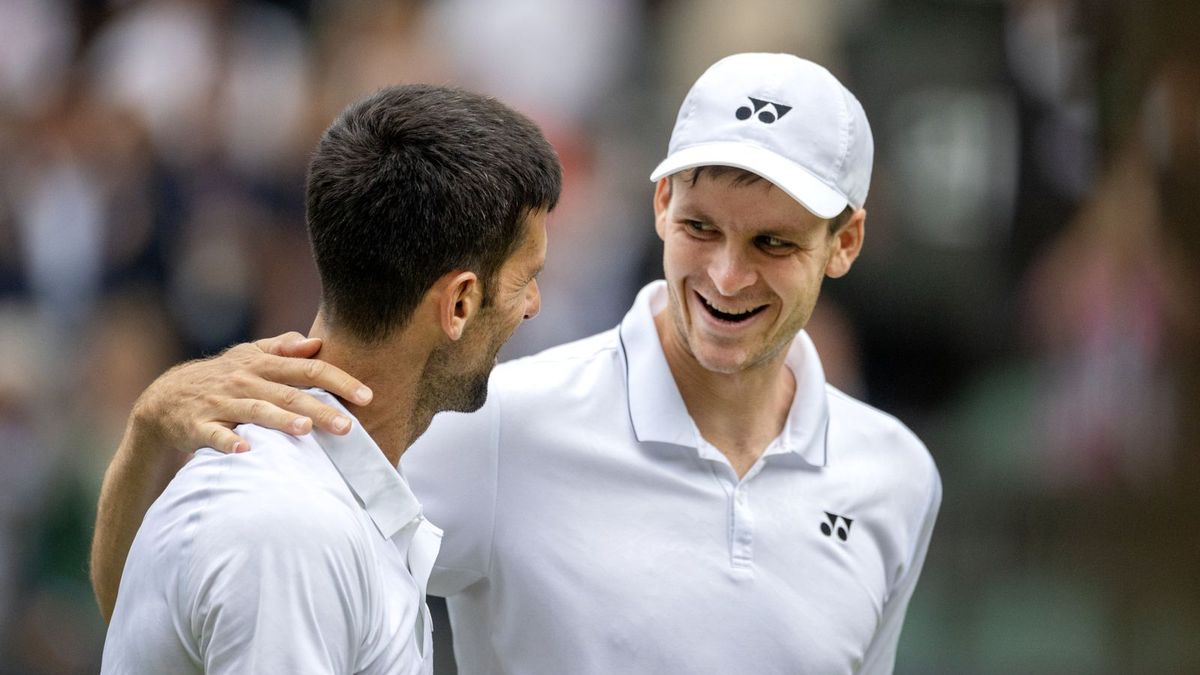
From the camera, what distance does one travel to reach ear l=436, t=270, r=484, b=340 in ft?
6.77

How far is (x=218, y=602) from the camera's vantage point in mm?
1721

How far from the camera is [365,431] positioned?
204cm

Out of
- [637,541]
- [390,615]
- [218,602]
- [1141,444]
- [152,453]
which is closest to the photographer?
[218,602]

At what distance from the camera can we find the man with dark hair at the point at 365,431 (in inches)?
68.6

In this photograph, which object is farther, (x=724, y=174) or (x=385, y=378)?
(x=724, y=174)

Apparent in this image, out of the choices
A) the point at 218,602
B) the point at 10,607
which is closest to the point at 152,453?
the point at 218,602

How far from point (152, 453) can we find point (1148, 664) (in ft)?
14.4

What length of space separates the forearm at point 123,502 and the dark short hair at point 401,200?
43 centimetres

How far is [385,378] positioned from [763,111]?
898 mm

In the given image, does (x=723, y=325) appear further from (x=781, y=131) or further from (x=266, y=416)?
(x=266, y=416)

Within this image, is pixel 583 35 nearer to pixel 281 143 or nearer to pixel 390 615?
pixel 281 143

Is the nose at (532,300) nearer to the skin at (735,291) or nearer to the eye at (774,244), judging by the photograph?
the skin at (735,291)

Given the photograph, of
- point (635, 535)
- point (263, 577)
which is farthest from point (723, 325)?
point (263, 577)

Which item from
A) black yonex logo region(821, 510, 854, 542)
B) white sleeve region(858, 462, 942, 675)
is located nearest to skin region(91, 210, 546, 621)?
black yonex logo region(821, 510, 854, 542)
